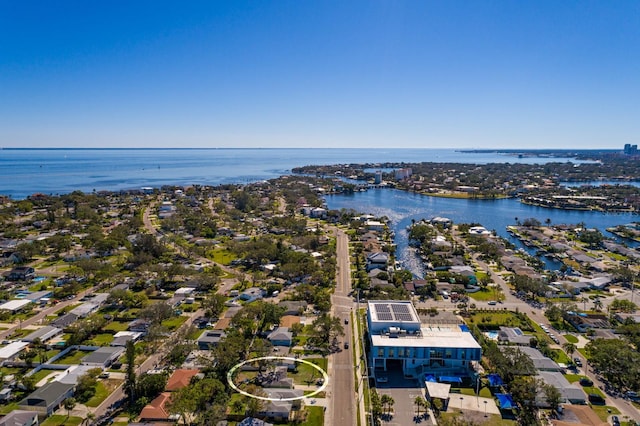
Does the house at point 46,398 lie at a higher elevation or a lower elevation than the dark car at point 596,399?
higher

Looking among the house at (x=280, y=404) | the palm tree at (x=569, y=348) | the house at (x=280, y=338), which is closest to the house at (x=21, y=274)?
the house at (x=280, y=338)

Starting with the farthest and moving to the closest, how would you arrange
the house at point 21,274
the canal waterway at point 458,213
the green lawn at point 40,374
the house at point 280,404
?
the canal waterway at point 458,213 → the house at point 21,274 → the green lawn at point 40,374 → the house at point 280,404

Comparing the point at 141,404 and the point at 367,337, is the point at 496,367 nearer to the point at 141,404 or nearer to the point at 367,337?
the point at 367,337

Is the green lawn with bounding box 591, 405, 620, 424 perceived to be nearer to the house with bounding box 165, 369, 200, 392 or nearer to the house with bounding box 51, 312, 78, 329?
the house with bounding box 165, 369, 200, 392

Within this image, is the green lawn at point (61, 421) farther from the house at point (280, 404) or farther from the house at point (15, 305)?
the house at point (15, 305)

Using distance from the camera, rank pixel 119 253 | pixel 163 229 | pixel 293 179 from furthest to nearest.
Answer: pixel 293 179 < pixel 163 229 < pixel 119 253

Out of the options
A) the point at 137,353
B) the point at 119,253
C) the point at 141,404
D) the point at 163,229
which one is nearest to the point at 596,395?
the point at 141,404

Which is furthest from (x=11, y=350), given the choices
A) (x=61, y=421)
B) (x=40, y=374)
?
(x=61, y=421)
